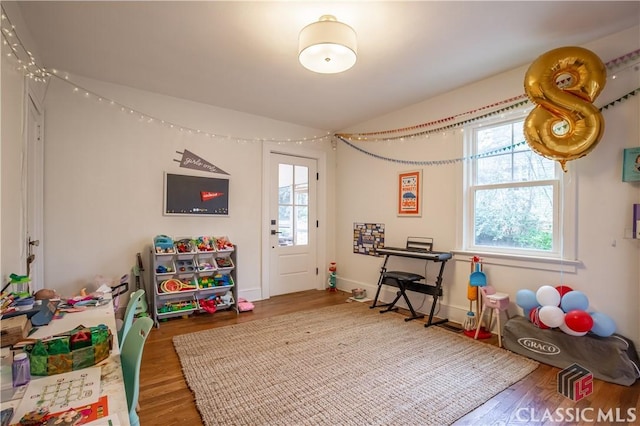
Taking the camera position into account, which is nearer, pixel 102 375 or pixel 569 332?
pixel 102 375

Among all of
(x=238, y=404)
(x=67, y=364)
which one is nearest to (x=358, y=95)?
Result: (x=238, y=404)

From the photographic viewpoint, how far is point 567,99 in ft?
7.61

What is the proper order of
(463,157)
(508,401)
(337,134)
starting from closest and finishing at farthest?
(508,401), (463,157), (337,134)

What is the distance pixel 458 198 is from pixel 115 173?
3737mm

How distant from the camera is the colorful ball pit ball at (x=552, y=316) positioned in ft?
7.83

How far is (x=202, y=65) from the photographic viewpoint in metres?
2.93

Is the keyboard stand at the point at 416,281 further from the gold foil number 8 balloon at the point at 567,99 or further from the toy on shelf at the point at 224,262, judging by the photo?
the toy on shelf at the point at 224,262

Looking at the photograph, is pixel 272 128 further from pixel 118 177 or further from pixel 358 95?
pixel 118 177

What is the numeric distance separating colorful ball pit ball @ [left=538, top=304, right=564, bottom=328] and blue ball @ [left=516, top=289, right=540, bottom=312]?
0.21 meters

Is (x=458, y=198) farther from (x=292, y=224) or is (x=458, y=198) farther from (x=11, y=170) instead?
(x=11, y=170)

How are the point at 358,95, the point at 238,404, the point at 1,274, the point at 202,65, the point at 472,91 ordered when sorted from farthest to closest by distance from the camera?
1. the point at 358,95
2. the point at 472,91
3. the point at 202,65
4. the point at 238,404
5. the point at 1,274

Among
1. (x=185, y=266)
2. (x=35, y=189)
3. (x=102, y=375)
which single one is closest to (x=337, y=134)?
(x=185, y=266)

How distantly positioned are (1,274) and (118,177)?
1.79 metres

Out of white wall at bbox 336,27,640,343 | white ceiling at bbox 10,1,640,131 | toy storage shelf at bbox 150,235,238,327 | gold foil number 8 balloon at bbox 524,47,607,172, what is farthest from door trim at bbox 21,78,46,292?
gold foil number 8 balloon at bbox 524,47,607,172
